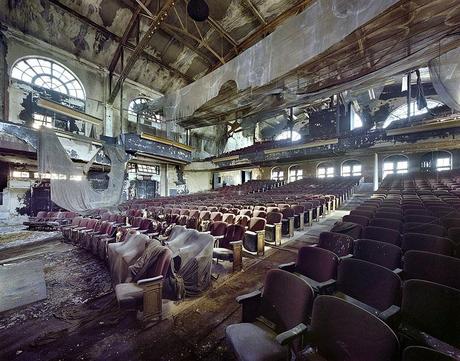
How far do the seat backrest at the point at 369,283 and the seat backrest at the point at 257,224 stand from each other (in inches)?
99.4

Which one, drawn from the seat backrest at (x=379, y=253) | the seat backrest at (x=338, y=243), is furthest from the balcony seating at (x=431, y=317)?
the seat backrest at (x=338, y=243)

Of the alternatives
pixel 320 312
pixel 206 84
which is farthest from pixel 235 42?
pixel 320 312

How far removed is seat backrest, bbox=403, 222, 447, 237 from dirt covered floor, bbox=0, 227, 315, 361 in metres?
2.32

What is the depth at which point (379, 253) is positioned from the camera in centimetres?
237

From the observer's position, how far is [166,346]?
1890 millimetres

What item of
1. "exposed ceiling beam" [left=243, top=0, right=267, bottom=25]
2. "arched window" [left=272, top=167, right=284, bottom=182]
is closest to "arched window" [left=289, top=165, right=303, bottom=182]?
"arched window" [left=272, top=167, right=284, bottom=182]

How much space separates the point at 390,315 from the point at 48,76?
15716 mm

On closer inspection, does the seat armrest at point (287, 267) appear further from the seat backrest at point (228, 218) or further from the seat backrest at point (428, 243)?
the seat backrest at point (228, 218)

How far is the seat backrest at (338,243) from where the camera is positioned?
2.68m

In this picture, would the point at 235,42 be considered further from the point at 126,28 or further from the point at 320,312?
the point at 320,312

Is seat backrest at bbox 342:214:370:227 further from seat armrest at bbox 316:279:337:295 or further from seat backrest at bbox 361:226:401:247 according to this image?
seat armrest at bbox 316:279:337:295

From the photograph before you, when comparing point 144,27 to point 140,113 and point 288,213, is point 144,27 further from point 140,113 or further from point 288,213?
point 288,213

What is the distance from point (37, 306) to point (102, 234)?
216cm

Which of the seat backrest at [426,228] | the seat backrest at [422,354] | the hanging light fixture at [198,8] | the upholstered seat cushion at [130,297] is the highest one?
the hanging light fixture at [198,8]
